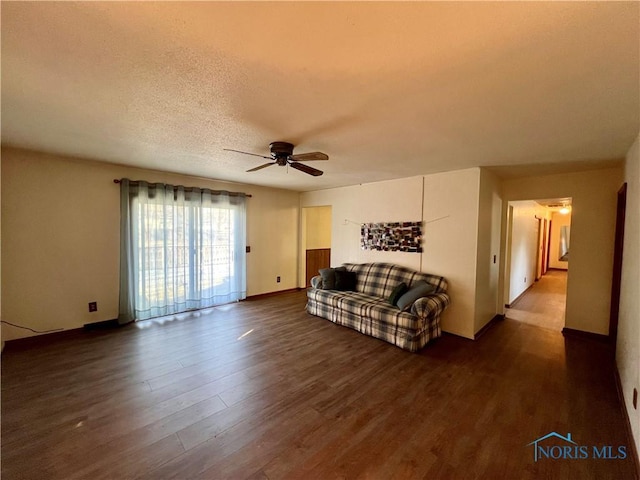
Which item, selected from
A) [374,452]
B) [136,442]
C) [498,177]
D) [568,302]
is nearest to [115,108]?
[136,442]

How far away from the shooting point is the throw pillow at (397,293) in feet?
12.0

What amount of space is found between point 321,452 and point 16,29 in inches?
111

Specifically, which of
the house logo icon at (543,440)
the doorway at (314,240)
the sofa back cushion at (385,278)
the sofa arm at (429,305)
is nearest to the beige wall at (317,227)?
the doorway at (314,240)

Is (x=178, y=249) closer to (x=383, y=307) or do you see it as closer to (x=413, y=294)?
(x=383, y=307)

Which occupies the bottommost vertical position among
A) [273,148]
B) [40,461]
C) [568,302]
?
[40,461]

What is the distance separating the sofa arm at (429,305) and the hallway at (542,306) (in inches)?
80.9

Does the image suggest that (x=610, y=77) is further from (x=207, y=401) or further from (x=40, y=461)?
(x=40, y=461)

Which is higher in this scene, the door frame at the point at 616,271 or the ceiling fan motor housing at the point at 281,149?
the ceiling fan motor housing at the point at 281,149

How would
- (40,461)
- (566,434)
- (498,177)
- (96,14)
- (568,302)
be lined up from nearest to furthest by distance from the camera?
(96,14)
(40,461)
(566,434)
(568,302)
(498,177)

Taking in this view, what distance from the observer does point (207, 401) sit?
223cm

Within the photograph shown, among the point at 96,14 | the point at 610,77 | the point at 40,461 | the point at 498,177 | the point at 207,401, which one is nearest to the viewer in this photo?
the point at 96,14

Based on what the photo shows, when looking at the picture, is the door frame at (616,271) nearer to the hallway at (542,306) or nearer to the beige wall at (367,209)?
the hallway at (542,306)

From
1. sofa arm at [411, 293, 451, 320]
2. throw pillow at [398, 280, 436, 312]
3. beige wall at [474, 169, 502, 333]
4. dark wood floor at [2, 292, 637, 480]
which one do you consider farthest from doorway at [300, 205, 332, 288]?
beige wall at [474, 169, 502, 333]

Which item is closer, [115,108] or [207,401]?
[115,108]
